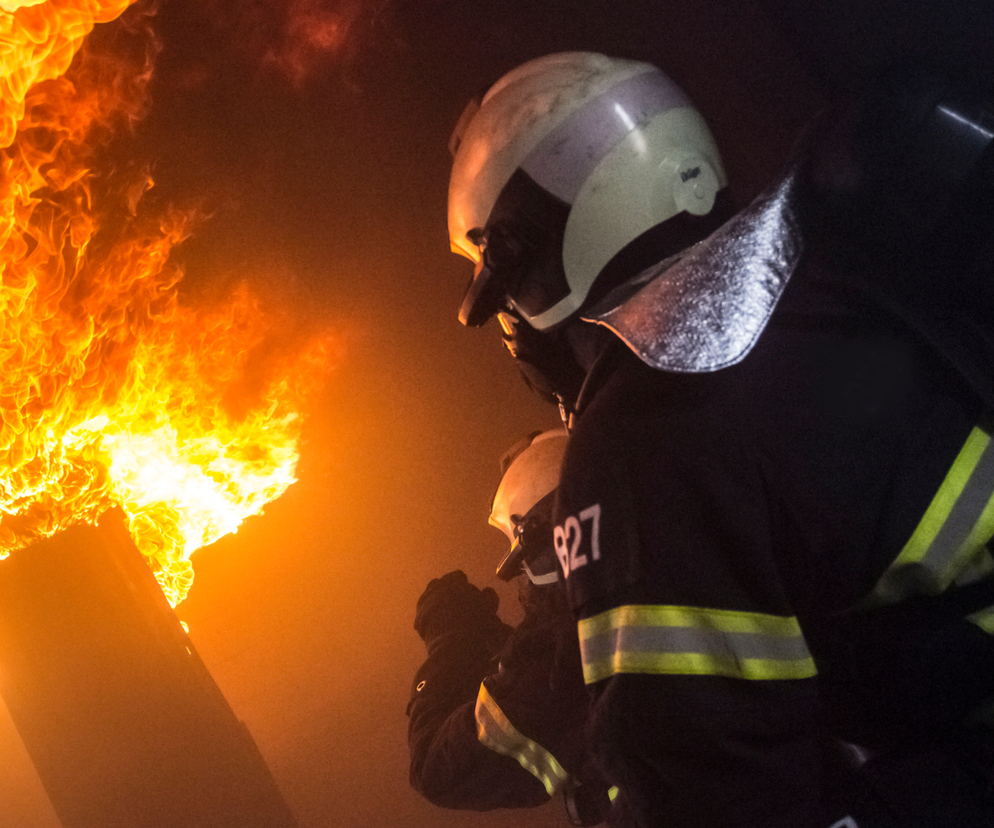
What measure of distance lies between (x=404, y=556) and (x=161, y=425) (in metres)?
1.37

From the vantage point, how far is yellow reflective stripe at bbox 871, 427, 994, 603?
104 cm

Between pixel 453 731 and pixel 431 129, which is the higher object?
pixel 431 129

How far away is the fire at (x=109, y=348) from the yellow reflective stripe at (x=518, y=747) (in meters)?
1.80

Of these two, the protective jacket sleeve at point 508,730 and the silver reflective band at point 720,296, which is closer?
the silver reflective band at point 720,296

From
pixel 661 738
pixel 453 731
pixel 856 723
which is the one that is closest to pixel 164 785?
pixel 453 731

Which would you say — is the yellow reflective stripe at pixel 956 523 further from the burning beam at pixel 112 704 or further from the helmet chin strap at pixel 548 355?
the burning beam at pixel 112 704

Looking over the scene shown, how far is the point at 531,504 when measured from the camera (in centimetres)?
236

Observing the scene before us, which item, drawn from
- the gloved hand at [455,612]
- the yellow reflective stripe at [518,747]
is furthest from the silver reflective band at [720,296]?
the gloved hand at [455,612]

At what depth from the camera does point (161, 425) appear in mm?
3479

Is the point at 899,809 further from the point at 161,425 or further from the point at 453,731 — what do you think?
the point at 161,425

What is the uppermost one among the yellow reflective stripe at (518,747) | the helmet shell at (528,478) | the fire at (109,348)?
the fire at (109,348)

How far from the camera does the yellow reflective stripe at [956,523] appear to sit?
1040 mm

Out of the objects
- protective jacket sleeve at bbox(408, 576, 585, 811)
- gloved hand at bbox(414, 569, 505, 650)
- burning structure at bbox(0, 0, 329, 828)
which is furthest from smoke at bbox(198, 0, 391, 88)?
protective jacket sleeve at bbox(408, 576, 585, 811)

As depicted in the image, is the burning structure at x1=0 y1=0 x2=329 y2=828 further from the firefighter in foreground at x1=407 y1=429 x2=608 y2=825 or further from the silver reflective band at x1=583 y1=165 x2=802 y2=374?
the silver reflective band at x1=583 y1=165 x2=802 y2=374
